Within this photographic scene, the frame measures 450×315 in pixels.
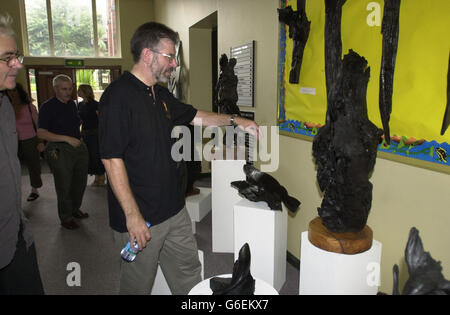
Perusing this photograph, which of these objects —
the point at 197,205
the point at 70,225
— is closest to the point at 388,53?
the point at 197,205

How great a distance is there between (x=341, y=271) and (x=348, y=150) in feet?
1.87

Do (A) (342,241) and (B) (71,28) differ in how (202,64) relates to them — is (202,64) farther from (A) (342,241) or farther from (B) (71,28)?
(A) (342,241)

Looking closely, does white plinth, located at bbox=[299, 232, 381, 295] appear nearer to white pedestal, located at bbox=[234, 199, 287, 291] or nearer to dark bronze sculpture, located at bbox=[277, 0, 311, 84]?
white pedestal, located at bbox=[234, 199, 287, 291]

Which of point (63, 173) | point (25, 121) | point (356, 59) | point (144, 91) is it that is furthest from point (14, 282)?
point (25, 121)

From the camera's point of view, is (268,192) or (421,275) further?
(268,192)

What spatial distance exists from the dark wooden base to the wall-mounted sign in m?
1.91

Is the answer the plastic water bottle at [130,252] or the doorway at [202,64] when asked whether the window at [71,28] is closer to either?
the doorway at [202,64]

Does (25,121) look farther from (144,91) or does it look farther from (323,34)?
(323,34)

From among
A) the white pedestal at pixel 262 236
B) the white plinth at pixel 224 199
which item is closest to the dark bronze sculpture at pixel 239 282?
the white pedestal at pixel 262 236

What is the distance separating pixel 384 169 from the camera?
1866 mm

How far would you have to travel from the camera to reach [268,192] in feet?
7.55

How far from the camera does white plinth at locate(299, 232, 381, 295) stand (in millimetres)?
1516

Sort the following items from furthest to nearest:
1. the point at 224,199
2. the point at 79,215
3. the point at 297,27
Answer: the point at 79,215
the point at 224,199
the point at 297,27

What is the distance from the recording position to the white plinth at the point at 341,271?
4.97ft
